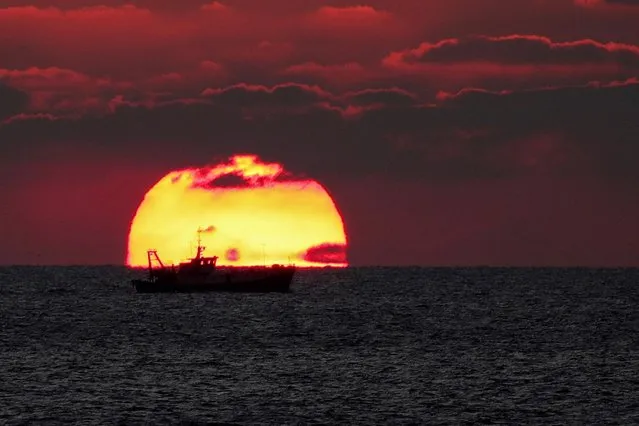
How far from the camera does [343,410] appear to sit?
72.6m

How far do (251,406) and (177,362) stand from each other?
2508cm

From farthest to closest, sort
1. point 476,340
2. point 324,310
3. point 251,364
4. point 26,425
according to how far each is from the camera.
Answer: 1. point 324,310
2. point 476,340
3. point 251,364
4. point 26,425

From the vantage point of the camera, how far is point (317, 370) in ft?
302

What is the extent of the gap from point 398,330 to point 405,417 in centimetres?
6605

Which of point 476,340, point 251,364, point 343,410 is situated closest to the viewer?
point 343,410

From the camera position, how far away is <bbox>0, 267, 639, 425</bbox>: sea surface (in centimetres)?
7162

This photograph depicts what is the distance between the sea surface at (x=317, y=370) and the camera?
71625 millimetres

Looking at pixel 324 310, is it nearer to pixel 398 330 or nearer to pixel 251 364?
pixel 398 330

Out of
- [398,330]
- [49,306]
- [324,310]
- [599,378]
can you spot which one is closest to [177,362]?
[599,378]

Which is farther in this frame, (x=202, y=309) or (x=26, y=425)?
(x=202, y=309)

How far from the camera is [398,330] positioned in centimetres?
13612

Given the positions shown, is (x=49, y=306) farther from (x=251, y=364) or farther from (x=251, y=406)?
(x=251, y=406)

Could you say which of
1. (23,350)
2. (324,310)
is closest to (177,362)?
(23,350)

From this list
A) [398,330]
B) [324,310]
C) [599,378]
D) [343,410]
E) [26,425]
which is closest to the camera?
[26,425]
